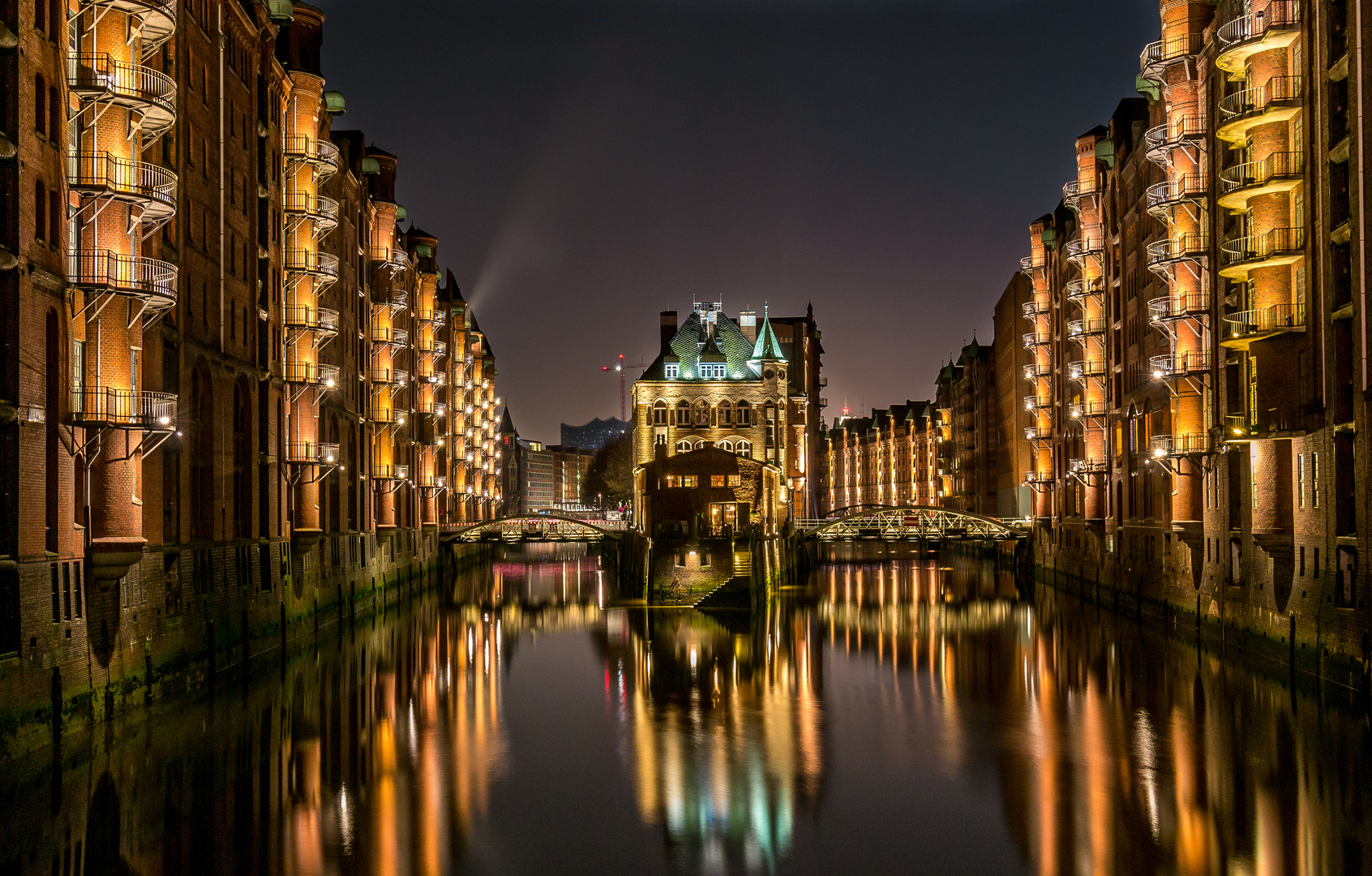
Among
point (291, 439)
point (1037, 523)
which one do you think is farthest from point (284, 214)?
A: point (1037, 523)

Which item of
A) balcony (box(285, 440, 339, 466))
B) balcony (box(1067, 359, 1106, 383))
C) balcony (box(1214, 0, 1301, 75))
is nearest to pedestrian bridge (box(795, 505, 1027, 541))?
balcony (box(1067, 359, 1106, 383))

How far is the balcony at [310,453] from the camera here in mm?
48250

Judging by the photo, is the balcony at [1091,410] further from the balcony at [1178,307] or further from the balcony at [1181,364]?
the balcony at [1181,364]

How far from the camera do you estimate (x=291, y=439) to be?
162 feet

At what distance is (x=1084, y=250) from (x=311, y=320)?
1582 inches

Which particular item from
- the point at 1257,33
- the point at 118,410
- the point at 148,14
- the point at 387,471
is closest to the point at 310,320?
the point at 387,471

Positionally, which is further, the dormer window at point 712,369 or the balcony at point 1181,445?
the dormer window at point 712,369

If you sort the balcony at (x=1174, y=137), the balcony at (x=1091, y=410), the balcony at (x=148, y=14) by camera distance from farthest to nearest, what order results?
the balcony at (x=1091, y=410)
the balcony at (x=1174, y=137)
the balcony at (x=148, y=14)

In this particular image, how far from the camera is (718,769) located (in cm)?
2733

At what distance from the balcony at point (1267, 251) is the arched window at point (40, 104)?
31.4m

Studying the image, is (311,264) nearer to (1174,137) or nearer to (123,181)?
(123,181)

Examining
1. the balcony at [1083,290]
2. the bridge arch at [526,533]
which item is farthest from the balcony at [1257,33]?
the bridge arch at [526,533]

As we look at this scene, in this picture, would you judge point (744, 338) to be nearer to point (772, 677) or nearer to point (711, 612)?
point (711, 612)

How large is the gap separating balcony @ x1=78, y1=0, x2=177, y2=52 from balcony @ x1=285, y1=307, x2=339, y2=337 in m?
18.1
